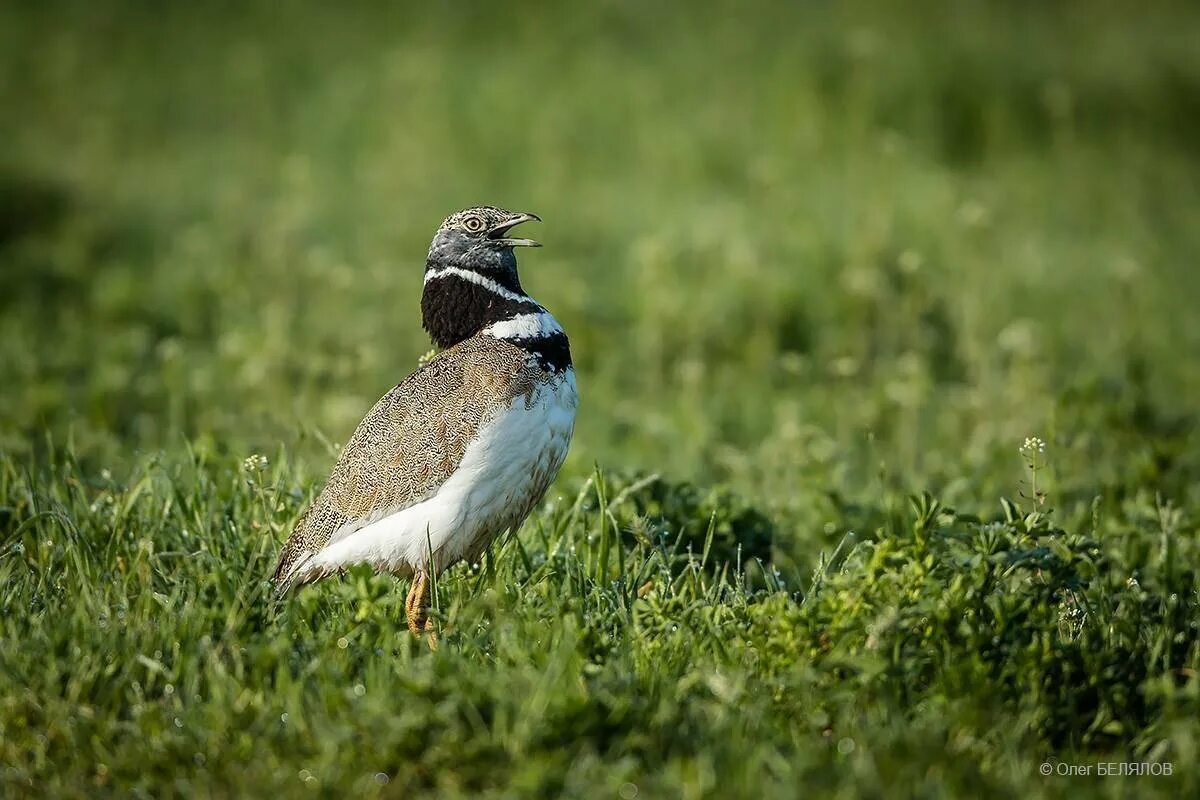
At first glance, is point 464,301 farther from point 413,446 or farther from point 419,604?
point 419,604

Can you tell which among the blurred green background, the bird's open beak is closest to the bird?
the bird's open beak

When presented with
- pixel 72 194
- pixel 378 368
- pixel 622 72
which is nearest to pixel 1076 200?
pixel 622 72

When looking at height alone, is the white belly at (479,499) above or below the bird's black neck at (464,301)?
below

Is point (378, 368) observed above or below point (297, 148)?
below

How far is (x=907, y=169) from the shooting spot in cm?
1240

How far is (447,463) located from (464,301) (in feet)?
2.37

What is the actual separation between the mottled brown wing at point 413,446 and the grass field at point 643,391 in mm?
245

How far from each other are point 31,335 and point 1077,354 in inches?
257

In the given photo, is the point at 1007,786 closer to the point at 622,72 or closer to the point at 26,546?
the point at 26,546

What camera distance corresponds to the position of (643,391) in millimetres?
9227

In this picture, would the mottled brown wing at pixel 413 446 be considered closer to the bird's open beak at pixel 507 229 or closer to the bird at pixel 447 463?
the bird at pixel 447 463

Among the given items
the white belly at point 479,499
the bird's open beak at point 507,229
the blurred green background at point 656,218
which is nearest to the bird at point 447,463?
the white belly at point 479,499

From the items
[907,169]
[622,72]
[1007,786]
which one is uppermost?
[622,72]

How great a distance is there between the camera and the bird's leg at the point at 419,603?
491cm
